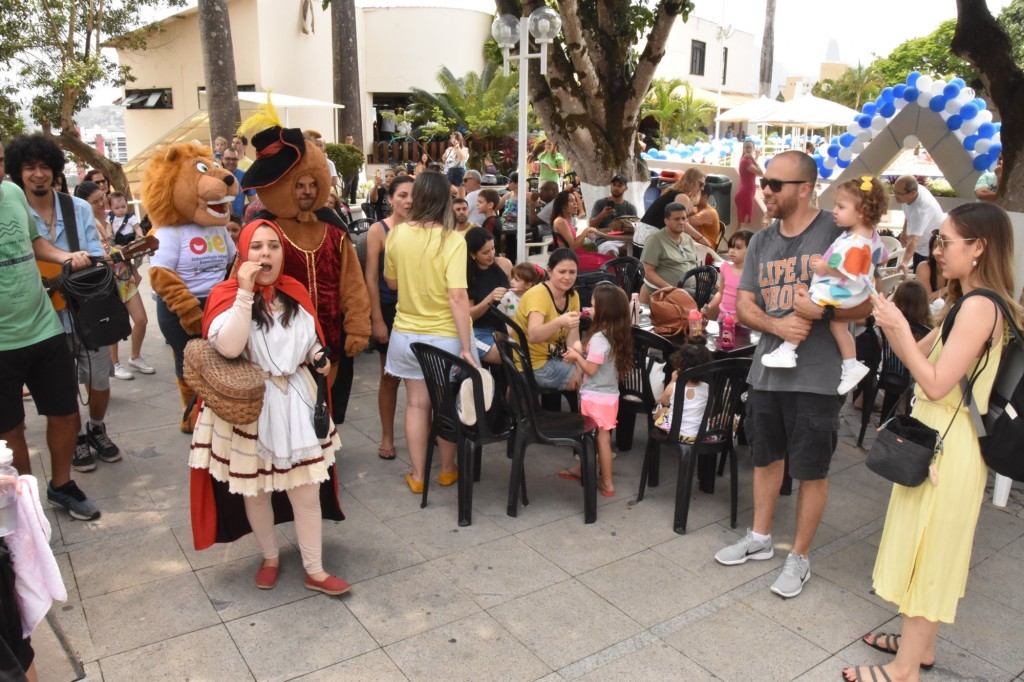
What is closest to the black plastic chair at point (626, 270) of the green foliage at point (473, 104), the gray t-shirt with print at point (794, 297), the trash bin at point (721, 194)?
the gray t-shirt with print at point (794, 297)

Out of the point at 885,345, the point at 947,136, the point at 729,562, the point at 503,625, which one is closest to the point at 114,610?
the point at 503,625

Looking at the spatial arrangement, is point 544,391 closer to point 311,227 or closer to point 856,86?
point 311,227

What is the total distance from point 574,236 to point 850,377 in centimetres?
423

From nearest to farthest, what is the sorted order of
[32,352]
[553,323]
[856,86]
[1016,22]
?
1. [32,352]
2. [553,323]
3. [1016,22]
4. [856,86]

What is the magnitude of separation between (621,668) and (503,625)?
522mm

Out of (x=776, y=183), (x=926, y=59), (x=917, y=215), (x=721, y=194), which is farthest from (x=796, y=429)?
(x=926, y=59)

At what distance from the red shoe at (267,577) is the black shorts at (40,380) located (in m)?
1.36

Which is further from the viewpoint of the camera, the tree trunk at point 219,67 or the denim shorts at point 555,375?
the tree trunk at point 219,67

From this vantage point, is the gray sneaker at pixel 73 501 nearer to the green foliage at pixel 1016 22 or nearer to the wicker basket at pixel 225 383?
the wicker basket at pixel 225 383

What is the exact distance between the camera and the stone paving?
Answer: 297 centimetres

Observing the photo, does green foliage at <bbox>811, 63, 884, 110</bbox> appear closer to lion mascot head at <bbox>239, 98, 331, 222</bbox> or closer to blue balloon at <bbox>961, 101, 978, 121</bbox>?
blue balloon at <bbox>961, 101, 978, 121</bbox>

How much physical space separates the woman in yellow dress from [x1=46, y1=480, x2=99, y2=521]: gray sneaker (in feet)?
12.2

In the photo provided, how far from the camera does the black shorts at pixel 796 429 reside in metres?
3.33

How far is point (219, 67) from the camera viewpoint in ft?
38.3
